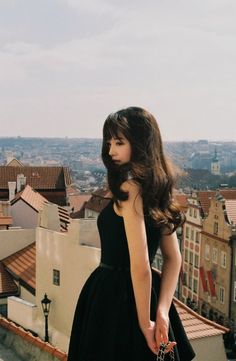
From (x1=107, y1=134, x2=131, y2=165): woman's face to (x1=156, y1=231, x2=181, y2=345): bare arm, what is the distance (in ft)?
1.58

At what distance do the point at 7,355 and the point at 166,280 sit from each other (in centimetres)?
459

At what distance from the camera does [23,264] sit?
48.6 ft

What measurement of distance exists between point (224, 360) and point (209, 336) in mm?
954

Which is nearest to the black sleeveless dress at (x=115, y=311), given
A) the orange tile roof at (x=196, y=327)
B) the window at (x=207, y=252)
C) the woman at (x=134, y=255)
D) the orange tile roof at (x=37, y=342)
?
the woman at (x=134, y=255)

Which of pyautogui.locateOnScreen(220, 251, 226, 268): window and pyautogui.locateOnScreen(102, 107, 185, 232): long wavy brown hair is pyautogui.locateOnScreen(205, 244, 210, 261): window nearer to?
pyautogui.locateOnScreen(220, 251, 226, 268): window

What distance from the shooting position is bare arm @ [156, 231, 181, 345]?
9.19 feet

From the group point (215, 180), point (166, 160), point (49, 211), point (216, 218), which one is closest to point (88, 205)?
point (216, 218)

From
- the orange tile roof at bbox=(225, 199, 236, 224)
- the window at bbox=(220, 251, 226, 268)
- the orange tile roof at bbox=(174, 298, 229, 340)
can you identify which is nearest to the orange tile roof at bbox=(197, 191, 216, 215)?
the orange tile roof at bbox=(225, 199, 236, 224)

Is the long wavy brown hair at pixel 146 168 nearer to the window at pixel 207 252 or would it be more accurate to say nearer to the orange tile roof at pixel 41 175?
the orange tile roof at pixel 41 175

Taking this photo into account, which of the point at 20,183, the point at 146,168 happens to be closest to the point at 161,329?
the point at 146,168

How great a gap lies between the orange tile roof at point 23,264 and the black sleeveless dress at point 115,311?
10.7 m

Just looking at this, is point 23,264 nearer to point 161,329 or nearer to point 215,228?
point 161,329

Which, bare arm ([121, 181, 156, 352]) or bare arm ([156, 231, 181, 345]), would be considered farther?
bare arm ([156, 231, 181, 345])

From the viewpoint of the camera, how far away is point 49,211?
39.2 feet
